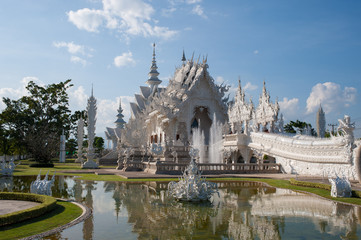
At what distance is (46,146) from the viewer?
103 feet

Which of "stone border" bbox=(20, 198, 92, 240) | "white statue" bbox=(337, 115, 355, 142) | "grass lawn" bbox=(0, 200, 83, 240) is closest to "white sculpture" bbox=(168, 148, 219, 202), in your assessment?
"stone border" bbox=(20, 198, 92, 240)

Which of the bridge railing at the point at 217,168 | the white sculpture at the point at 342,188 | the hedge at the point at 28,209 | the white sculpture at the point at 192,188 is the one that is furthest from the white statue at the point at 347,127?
the hedge at the point at 28,209

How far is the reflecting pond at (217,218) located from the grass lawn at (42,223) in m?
0.43

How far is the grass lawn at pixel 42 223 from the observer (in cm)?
589

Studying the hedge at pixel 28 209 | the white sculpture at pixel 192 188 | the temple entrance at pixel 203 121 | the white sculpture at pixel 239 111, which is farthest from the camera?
the temple entrance at pixel 203 121

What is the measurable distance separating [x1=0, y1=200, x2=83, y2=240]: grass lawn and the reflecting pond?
0.43m

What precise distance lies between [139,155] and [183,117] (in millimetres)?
6151

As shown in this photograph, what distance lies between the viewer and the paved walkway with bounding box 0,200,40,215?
7782 millimetres

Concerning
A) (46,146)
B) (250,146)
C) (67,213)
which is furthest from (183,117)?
(67,213)

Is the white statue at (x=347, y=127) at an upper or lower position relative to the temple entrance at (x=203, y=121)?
lower

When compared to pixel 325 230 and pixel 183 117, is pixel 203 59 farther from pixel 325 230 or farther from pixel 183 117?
pixel 325 230

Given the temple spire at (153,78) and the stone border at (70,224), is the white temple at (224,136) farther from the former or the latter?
the stone border at (70,224)

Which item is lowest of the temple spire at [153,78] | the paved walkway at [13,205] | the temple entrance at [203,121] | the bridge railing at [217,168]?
the paved walkway at [13,205]

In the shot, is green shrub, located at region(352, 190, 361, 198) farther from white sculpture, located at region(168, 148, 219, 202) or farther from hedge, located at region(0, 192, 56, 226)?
hedge, located at region(0, 192, 56, 226)
